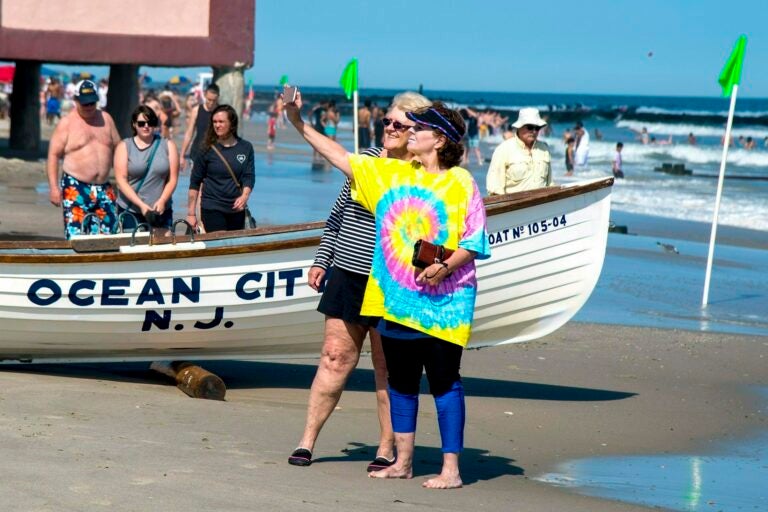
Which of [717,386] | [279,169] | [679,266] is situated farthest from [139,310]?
[279,169]

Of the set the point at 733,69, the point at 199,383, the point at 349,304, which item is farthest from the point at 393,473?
the point at 733,69

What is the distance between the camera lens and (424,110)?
5516 millimetres

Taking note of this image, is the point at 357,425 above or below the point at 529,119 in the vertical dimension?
below

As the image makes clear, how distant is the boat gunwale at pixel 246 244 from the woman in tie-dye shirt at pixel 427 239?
76.0 inches

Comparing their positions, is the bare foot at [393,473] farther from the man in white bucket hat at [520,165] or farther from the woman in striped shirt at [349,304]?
the man in white bucket hat at [520,165]

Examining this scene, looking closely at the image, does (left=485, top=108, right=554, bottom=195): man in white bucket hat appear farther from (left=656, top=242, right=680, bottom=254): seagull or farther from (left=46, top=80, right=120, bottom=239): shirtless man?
(left=656, top=242, right=680, bottom=254): seagull

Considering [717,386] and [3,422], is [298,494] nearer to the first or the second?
[3,422]

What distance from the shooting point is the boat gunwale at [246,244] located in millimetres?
7375

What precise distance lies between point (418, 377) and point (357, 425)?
1.58 metres

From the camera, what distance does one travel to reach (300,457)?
232 inches

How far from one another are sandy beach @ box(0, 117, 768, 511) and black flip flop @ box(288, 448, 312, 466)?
56 millimetres

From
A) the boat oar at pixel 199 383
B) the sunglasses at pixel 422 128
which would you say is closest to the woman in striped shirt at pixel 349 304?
the sunglasses at pixel 422 128

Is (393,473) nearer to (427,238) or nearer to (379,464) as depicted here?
(379,464)

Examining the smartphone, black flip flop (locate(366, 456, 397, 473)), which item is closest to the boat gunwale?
black flip flop (locate(366, 456, 397, 473))
